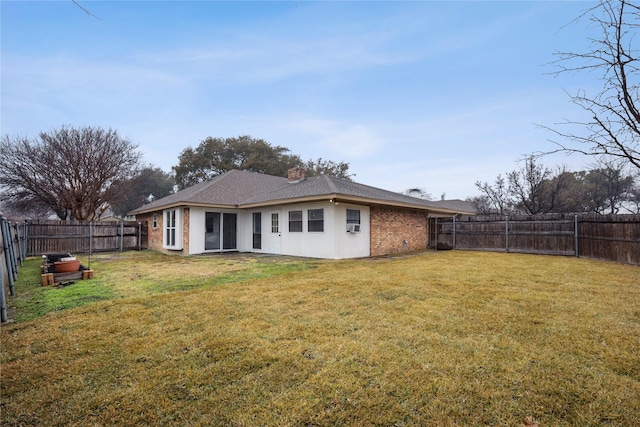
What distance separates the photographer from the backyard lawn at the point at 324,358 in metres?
2.02

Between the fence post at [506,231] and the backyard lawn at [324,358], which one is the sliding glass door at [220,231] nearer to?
the backyard lawn at [324,358]

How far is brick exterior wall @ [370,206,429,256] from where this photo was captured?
484 inches

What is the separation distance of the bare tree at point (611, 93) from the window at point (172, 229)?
13.1 m

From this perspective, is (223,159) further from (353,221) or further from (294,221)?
(353,221)

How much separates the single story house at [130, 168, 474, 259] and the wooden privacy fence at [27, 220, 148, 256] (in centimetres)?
103

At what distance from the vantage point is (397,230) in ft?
44.1

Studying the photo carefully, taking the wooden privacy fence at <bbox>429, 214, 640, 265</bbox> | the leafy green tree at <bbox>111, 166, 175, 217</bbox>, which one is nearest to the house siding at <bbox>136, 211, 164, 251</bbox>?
the wooden privacy fence at <bbox>429, 214, 640, 265</bbox>

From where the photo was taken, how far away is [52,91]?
8023 millimetres

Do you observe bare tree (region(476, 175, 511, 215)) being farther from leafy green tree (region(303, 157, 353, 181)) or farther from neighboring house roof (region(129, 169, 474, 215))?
leafy green tree (region(303, 157, 353, 181))

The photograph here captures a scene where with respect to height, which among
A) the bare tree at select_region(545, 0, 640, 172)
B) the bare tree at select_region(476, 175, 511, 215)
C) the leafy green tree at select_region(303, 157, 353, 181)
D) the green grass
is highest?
the leafy green tree at select_region(303, 157, 353, 181)

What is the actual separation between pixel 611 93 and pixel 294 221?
34.4 feet

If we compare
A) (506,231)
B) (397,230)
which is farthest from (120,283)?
(506,231)

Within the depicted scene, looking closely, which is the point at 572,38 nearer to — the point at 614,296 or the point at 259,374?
the point at 259,374

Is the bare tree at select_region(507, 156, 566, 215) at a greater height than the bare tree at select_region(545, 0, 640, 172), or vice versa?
the bare tree at select_region(507, 156, 566, 215)
